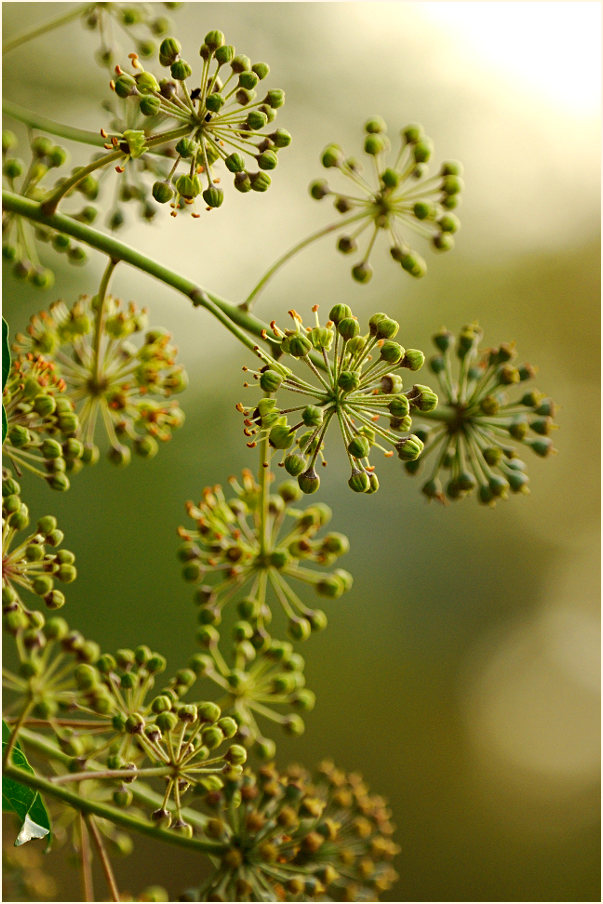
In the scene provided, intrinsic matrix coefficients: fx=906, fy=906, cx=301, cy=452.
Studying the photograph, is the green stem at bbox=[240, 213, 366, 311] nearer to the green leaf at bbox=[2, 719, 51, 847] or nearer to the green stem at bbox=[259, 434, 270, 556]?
the green stem at bbox=[259, 434, 270, 556]

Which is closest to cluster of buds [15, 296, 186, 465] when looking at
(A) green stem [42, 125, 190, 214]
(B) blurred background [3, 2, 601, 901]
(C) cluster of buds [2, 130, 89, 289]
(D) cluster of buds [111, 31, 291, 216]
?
(C) cluster of buds [2, 130, 89, 289]

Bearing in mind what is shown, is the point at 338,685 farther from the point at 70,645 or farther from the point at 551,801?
the point at 70,645

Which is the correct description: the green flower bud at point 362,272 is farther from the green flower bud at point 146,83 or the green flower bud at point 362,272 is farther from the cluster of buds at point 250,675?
the cluster of buds at point 250,675

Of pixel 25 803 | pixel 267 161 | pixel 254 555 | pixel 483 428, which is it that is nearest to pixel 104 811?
pixel 25 803

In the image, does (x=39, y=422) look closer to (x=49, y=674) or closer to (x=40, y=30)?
(x=49, y=674)

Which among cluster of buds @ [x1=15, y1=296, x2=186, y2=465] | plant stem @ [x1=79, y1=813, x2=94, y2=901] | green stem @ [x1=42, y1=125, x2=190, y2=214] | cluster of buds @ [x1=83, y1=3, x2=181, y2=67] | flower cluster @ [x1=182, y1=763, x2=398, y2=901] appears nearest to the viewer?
green stem @ [x1=42, y1=125, x2=190, y2=214]

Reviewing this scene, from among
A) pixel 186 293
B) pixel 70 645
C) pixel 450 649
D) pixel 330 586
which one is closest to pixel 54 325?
pixel 186 293
